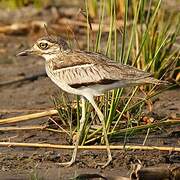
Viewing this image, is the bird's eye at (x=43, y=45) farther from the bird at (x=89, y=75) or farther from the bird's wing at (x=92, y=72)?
the bird's wing at (x=92, y=72)

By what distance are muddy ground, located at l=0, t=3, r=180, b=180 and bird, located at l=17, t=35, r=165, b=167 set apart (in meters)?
0.14

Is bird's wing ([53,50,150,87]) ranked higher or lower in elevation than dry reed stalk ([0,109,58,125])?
higher

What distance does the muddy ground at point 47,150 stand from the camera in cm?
607

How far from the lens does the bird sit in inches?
244

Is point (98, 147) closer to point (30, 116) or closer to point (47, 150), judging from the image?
point (47, 150)

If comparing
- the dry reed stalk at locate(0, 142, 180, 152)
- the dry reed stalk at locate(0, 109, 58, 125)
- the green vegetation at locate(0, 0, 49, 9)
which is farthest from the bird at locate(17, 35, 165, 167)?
the green vegetation at locate(0, 0, 49, 9)

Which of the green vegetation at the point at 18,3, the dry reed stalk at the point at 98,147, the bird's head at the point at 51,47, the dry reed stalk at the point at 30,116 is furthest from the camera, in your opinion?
the green vegetation at the point at 18,3

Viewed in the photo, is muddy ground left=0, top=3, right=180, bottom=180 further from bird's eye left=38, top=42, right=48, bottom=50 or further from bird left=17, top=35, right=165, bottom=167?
bird's eye left=38, top=42, right=48, bottom=50

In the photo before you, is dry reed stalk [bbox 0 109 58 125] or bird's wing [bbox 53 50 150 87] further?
dry reed stalk [bbox 0 109 58 125]

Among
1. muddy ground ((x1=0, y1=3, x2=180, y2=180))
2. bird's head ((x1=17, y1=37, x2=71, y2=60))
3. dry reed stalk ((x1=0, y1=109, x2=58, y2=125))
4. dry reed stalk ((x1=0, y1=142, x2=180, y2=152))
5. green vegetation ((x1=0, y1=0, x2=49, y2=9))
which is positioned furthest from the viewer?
green vegetation ((x1=0, y1=0, x2=49, y2=9))

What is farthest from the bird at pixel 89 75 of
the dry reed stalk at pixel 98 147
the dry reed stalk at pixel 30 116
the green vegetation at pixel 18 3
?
the green vegetation at pixel 18 3

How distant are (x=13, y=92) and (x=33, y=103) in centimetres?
70

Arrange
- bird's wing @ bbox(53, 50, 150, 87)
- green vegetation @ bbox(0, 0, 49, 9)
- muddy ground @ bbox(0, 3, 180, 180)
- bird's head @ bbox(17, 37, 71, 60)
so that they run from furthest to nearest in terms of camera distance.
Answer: green vegetation @ bbox(0, 0, 49, 9) → bird's head @ bbox(17, 37, 71, 60) → bird's wing @ bbox(53, 50, 150, 87) → muddy ground @ bbox(0, 3, 180, 180)

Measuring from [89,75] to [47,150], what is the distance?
0.84 m
